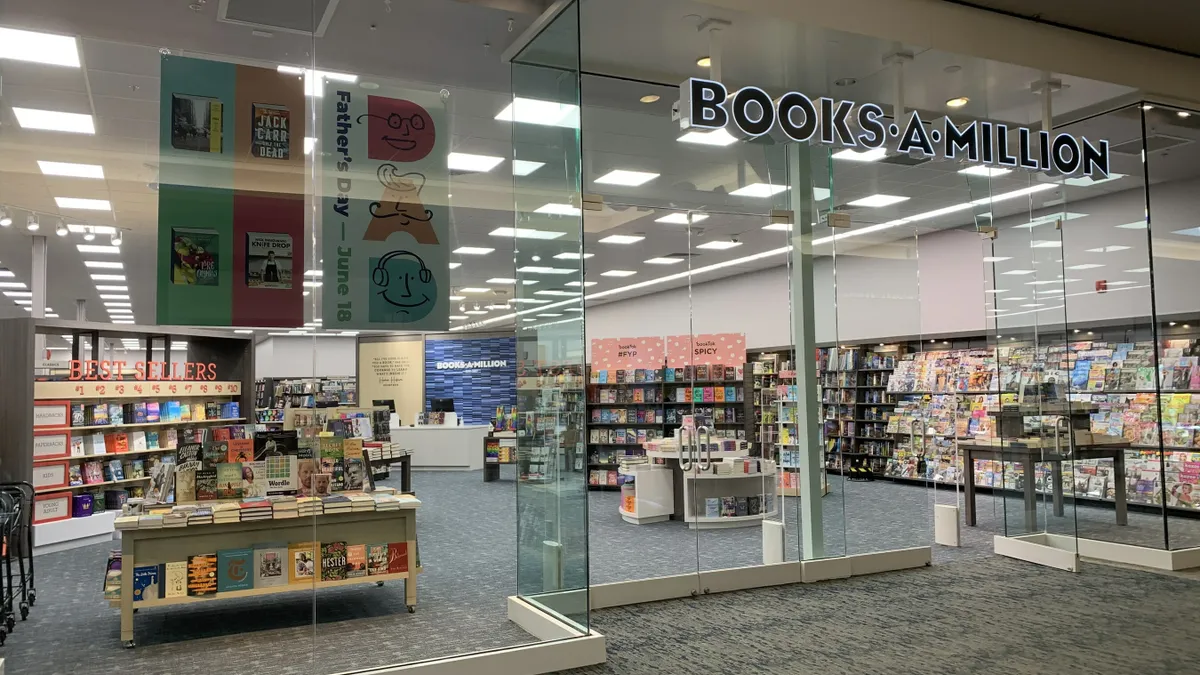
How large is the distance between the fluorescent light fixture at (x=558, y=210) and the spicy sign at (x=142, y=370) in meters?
6.56

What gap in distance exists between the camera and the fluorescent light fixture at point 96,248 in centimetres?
1084

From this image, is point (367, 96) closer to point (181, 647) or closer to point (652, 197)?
point (652, 197)

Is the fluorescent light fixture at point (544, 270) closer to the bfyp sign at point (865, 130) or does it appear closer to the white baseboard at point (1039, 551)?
the bfyp sign at point (865, 130)

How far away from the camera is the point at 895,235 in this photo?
777cm

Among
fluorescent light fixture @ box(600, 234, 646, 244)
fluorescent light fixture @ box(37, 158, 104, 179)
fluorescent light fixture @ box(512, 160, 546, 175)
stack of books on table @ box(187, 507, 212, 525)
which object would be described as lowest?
stack of books on table @ box(187, 507, 212, 525)

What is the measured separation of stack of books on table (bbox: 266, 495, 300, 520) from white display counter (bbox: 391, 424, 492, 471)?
9.80 metres

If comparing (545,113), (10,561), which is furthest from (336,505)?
(545,113)

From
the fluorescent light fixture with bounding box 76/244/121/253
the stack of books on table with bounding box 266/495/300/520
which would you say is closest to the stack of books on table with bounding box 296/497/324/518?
the stack of books on table with bounding box 266/495/300/520

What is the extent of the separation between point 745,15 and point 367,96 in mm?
2382

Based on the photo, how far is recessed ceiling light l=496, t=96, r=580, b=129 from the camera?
15.5 ft

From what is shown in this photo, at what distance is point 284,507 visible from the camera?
5.20 metres

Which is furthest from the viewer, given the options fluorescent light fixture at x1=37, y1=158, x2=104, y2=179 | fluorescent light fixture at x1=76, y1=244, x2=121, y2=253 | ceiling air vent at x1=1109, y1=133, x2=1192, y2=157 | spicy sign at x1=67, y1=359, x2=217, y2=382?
fluorescent light fixture at x1=76, y1=244, x2=121, y2=253

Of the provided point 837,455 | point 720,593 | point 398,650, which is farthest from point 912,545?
point 398,650

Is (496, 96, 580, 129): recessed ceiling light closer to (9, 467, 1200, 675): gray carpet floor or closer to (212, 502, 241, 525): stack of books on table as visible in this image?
(9, 467, 1200, 675): gray carpet floor
